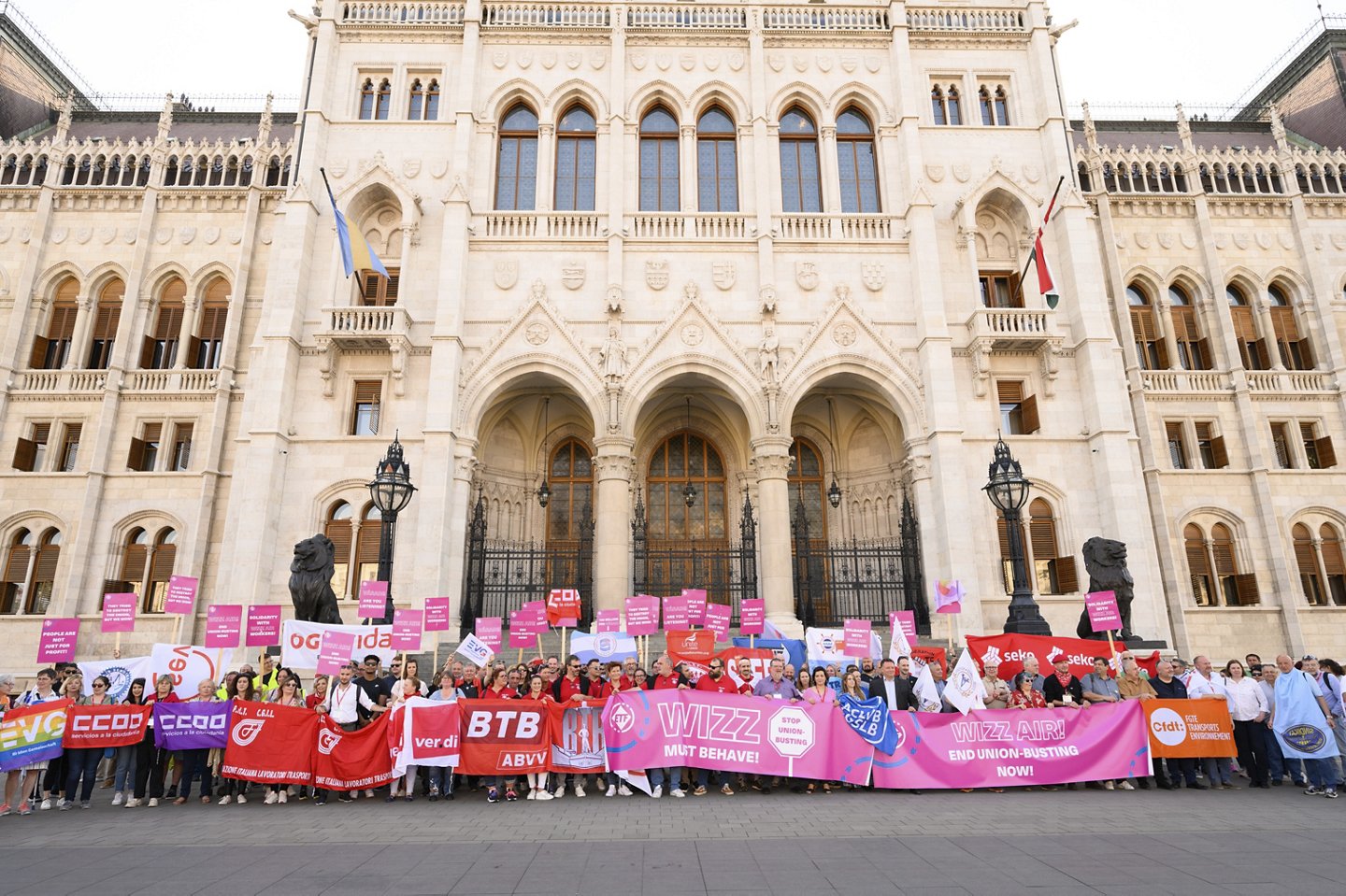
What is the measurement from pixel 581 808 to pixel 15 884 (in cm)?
534

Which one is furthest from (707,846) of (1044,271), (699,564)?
(1044,271)

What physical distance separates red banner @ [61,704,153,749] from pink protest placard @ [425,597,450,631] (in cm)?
550

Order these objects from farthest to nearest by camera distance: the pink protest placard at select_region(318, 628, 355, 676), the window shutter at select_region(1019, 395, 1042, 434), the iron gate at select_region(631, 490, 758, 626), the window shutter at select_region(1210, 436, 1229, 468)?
the window shutter at select_region(1210, 436, 1229, 468)
the window shutter at select_region(1019, 395, 1042, 434)
the iron gate at select_region(631, 490, 758, 626)
the pink protest placard at select_region(318, 628, 355, 676)

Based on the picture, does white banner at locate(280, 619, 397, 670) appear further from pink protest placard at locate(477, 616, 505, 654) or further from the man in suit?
the man in suit

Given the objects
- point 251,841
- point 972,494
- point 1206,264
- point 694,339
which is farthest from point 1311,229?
point 251,841

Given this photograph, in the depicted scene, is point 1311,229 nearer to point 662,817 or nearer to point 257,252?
point 662,817

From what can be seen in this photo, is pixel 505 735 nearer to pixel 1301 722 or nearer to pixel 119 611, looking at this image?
pixel 119 611

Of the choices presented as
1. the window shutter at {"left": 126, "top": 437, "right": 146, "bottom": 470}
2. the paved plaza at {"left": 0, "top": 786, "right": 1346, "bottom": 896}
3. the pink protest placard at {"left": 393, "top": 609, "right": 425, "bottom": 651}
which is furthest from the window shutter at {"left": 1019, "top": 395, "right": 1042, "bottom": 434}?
the window shutter at {"left": 126, "top": 437, "right": 146, "bottom": 470}

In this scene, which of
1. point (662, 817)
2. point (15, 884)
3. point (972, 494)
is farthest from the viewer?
point (972, 494)

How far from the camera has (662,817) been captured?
854 cm

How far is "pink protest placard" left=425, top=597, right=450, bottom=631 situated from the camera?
15.1 metres

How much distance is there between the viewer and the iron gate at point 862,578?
68.6 ft

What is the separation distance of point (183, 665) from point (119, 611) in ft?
12.7

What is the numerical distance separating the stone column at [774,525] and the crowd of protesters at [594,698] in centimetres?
861
